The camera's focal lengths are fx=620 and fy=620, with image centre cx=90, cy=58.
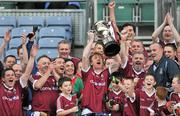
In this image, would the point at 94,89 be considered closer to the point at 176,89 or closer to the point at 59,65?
the point at 59,65

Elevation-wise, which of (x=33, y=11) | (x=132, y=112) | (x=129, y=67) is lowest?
(x=132, y=112)

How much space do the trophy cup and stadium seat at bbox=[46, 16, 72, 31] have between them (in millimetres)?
3682

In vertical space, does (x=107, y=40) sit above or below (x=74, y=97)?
above

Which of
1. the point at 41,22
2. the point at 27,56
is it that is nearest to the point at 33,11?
the point at 41,22

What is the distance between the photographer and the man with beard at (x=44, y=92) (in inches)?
332

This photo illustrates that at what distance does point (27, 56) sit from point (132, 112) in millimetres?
1674

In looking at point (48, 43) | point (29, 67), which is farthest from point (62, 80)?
point (48, 43)

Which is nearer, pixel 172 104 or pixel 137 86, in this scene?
pixel 172 104

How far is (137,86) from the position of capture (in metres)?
8.58

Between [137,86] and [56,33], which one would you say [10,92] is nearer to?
[137,86]

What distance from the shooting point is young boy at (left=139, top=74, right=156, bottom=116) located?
8297mm

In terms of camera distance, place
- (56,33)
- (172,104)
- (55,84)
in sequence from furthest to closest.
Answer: (56,33) → (55,84) → (172,104)

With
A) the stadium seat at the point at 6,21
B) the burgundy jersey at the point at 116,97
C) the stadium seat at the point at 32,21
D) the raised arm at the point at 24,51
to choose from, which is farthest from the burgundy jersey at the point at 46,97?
the stadium seat at the point at 6,21

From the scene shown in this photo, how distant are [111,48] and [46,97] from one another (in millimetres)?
1150
